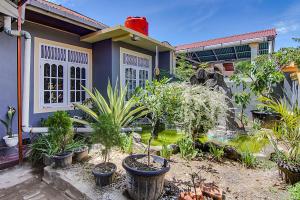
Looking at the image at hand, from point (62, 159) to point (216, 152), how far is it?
139 inches

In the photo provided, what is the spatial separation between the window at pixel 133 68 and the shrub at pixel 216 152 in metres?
4.12

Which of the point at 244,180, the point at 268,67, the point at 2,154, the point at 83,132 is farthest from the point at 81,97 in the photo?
the point at 268,67

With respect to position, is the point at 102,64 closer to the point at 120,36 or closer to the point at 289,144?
the point at 120,36

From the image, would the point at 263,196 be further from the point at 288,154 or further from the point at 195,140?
the point at 195,140

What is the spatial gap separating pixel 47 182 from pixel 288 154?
15.8 ft

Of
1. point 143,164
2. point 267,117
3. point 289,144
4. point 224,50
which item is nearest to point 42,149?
point 143,164

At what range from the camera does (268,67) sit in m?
8.10

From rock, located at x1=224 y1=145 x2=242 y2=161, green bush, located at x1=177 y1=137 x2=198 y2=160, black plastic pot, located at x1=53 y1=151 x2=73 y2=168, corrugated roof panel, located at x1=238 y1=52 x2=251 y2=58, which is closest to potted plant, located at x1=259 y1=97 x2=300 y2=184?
rock, located at x1=224 y1=145 x2=242 y2=161

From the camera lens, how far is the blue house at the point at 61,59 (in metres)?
5.32

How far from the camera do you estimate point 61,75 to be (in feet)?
22.6

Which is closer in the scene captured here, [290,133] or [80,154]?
[290,133]

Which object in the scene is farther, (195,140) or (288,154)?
(195,140)

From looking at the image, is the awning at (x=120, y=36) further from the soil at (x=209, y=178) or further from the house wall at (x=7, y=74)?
the soil at (x=209, y=178)

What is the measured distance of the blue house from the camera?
532cm
